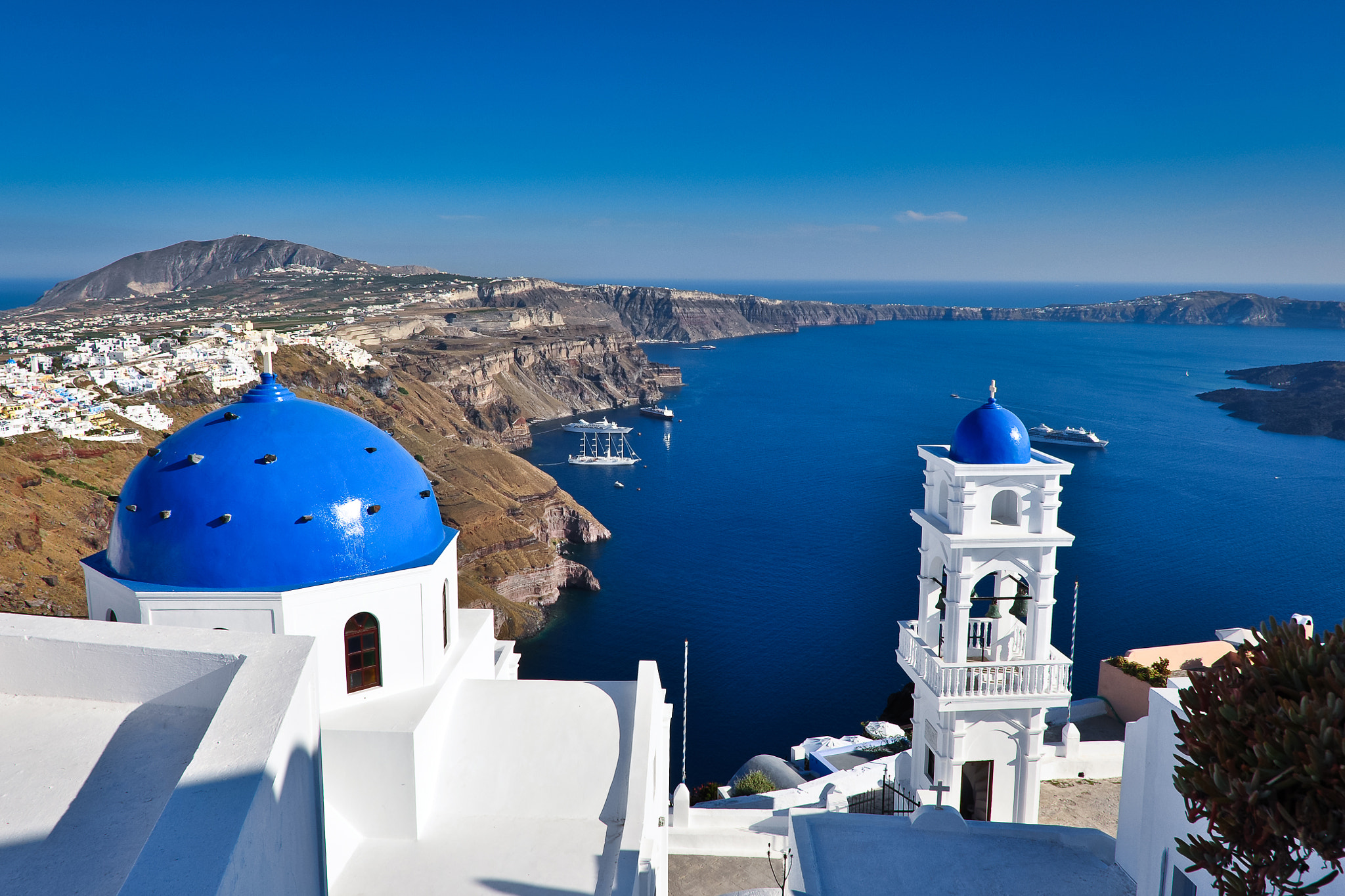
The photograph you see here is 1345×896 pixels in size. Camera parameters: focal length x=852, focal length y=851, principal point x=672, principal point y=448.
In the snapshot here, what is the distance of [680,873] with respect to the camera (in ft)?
45.7

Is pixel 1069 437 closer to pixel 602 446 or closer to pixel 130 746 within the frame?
pixel 602 446

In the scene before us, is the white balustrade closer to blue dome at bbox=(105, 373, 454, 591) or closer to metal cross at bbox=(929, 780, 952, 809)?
metal cross at bbox=(929, 780, 952, 809)

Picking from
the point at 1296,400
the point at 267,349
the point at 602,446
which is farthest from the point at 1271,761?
the point at 1296,400

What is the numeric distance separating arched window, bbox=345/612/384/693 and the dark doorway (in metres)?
9.31

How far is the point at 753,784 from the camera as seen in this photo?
67.9 feet

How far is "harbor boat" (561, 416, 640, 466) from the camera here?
78.6 meters

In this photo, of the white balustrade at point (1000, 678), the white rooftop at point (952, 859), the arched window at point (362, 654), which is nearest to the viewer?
the white rooftop at point (952, 859)

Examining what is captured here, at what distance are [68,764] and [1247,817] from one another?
7.65 meters

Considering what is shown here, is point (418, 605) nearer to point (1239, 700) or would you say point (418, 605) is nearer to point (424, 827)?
point (424, 827)

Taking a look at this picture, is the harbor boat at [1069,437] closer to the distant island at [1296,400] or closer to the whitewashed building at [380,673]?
the distant island at [1296,400]

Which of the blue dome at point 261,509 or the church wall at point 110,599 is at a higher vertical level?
the blue dome at point 261,509

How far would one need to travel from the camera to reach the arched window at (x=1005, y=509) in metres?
14.1

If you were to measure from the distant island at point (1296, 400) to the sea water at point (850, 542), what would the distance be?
325cm

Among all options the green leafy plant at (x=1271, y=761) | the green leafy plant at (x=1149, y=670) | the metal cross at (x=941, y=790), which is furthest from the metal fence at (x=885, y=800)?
the green leafy plant at (x=1271, y=761)
